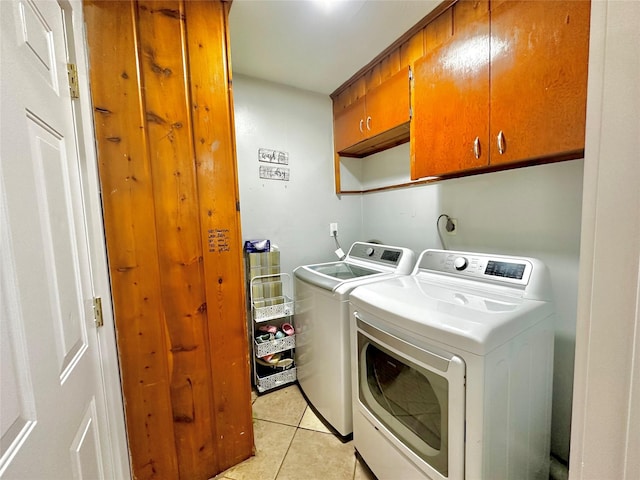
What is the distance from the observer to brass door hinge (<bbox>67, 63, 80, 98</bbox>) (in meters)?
0.85

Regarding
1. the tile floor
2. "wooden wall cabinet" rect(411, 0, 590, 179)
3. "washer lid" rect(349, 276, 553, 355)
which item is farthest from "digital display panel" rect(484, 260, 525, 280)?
the tile floor

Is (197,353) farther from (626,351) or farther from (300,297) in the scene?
(626,351)

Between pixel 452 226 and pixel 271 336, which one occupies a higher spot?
pixel 452 226

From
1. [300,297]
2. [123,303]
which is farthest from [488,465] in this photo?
[123,303]

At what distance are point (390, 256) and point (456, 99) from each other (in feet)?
3.32

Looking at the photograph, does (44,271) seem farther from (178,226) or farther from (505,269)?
(505,269)

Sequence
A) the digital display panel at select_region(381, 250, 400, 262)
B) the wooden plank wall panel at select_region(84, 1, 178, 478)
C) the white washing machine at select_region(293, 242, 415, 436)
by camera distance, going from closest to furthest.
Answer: the wooden plank wall panel at select_region(84, 1, 178, 478) < the white washing machine at select_region(293, 242, 415, 436) < the digital display panel at select_region(381, 250, 400, 262)

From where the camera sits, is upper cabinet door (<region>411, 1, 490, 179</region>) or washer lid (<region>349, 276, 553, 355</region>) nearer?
washer lid (<region>349, 276, 553, 355</region>)

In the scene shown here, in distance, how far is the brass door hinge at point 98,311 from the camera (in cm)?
93

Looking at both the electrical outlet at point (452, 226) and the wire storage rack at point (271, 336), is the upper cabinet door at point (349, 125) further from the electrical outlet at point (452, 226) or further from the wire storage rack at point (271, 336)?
the wire storage rack at point (271, 336)

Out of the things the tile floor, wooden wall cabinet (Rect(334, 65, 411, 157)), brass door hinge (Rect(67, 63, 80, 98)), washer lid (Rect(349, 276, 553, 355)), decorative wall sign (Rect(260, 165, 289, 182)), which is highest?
wooden wall cabinet (Rect(334, 65, 411, 157))

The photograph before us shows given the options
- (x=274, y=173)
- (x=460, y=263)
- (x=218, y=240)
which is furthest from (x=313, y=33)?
(x=460, y=263)

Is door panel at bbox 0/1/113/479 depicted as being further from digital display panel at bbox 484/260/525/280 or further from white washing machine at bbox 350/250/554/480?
digital display panel at bbox 484/260/525/280

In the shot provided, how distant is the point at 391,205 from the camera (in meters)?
2.20
